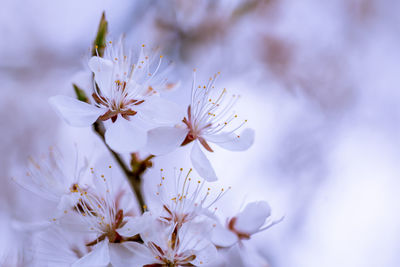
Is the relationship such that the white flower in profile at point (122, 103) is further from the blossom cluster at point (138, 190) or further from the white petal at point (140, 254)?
the white petal at point (140, 254)

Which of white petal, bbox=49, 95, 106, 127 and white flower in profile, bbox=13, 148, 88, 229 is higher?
white petal, bbox=49, 95, 106, 127

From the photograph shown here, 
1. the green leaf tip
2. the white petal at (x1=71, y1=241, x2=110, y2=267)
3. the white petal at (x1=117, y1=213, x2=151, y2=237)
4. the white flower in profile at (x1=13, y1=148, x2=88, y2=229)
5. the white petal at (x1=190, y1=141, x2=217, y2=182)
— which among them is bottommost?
the white petal at (x1=71, y1=241, x2=110, y2=267)

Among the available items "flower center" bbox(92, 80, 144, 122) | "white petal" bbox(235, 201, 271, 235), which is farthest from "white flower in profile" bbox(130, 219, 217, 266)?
"flower center" bbox(92, 80, 144, 122)

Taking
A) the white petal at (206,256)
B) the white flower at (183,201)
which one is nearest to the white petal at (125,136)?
the white flower at (183,201)

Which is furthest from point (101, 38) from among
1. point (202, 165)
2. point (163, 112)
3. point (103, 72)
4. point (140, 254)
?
point (140, 254)

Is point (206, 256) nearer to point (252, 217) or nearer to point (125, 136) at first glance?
point (252, 217)

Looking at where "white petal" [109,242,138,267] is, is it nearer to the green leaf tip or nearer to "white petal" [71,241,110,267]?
"white petal" [71,241,110,267]
